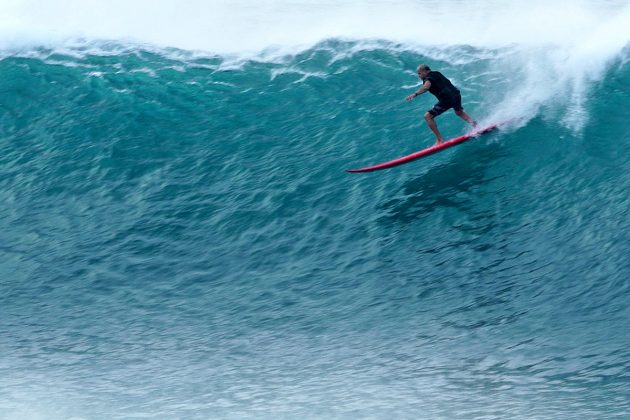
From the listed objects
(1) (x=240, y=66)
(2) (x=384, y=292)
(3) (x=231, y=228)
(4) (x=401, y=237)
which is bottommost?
(2) (x=384, y=292)

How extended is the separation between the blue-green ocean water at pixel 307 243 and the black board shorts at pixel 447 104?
31.3 inches

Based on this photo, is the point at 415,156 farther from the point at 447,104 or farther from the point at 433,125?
the point at 447,104

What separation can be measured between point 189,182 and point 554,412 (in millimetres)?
8514

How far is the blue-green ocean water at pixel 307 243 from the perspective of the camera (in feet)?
40.2

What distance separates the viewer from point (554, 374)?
11812 mm

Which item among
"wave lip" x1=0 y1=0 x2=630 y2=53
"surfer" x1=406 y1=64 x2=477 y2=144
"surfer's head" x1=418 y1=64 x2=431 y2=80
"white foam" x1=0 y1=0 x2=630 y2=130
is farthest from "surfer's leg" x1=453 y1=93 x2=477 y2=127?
"wave lip" x1=0 y1=0 x2=630 y2=53

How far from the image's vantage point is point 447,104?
16922 millimetres

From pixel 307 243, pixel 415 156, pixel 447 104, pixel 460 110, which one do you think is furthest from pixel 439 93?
pixel 307 243

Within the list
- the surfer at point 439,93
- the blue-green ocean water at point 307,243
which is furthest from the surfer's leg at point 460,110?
the blue-green ocean water at point 307,243

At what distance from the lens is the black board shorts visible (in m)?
16.9

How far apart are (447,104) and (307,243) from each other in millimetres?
3561

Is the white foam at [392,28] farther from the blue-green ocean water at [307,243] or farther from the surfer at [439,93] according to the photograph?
the surfer at [439,93]

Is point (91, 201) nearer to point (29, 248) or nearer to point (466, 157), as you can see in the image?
point (29, 248)

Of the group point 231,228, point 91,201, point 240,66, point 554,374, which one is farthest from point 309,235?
point 240,66
